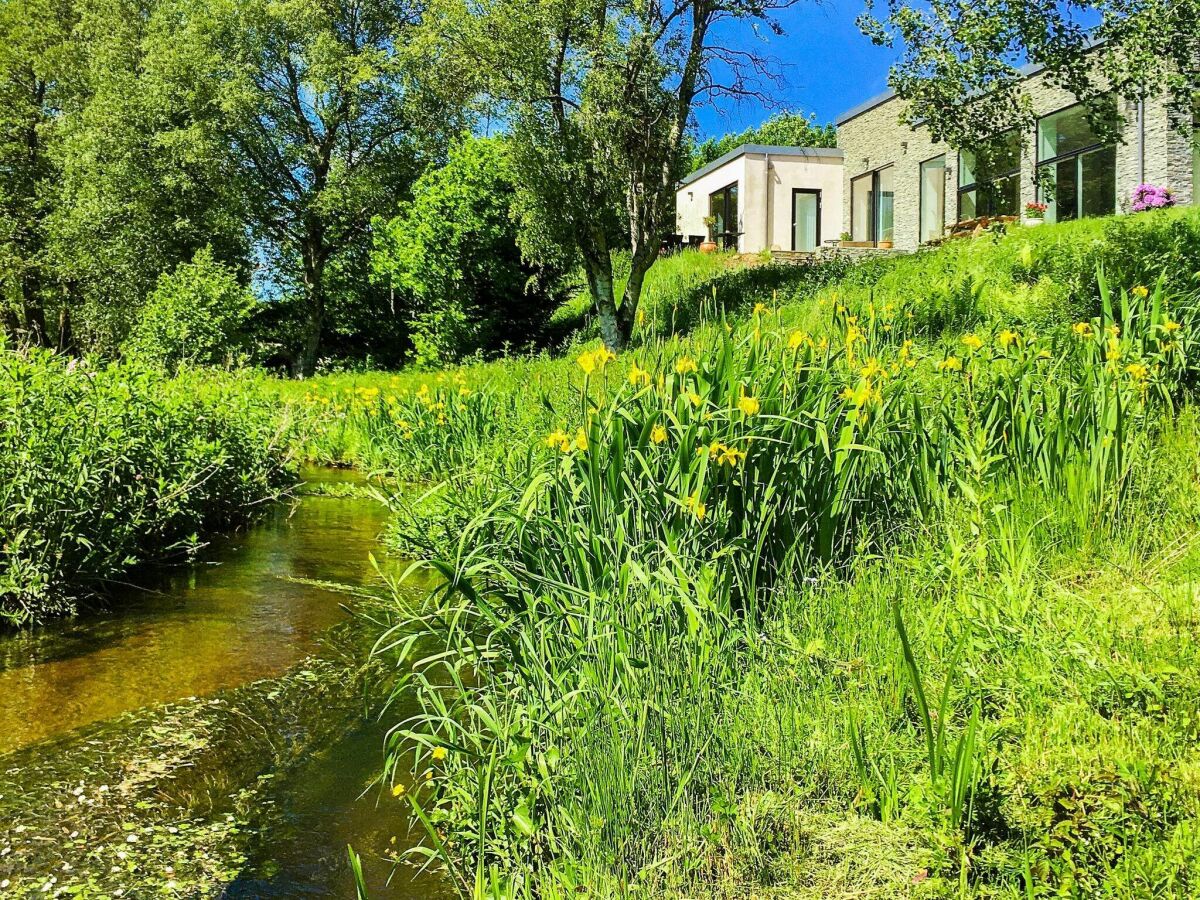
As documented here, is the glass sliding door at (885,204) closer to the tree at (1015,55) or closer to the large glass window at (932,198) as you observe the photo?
the large glass window at (932,198)

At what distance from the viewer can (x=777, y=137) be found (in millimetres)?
64000

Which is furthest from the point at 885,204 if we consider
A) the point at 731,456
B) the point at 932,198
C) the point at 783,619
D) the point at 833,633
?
the point at 833,633

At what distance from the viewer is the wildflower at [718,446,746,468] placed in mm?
3230

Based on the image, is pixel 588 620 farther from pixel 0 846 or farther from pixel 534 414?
pixel 534 414

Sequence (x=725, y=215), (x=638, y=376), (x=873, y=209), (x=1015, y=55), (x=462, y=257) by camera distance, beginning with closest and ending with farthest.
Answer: (x=638, y=376), (x=1015, y=55), (x=462, y=257), (x=873, y=209), (x=725, y=215)

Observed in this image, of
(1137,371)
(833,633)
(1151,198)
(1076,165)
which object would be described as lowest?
(833,633)

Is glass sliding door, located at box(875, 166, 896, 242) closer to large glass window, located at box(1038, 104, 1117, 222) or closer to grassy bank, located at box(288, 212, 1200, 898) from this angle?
large glass window, located at box(1038, 104, 1117, 222)

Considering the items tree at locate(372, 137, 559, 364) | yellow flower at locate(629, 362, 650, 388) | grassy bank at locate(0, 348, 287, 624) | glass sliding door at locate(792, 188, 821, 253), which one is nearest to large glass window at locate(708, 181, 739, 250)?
glass sliding door at locate(792, 188, 821, 253)

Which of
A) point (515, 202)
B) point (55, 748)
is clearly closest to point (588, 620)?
point (55, 748)

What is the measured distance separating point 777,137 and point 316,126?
4357 centimetres

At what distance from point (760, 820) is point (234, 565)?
17.2 ft

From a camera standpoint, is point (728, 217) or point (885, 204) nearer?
point (885, 204)

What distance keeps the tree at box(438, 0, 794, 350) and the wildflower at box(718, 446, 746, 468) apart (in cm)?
1358

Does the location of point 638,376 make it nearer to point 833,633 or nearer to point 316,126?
point 833,633
